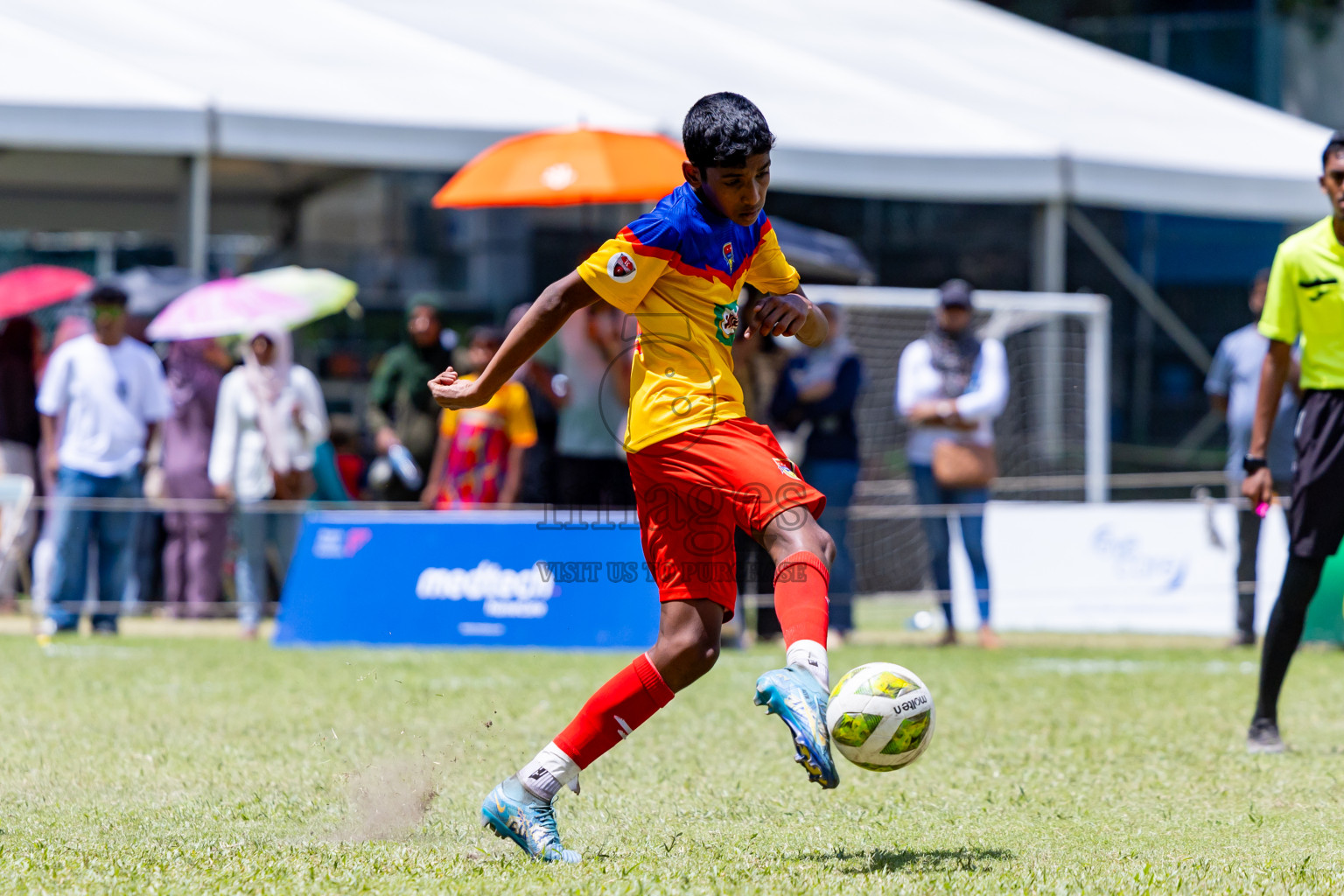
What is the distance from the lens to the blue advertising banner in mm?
10633

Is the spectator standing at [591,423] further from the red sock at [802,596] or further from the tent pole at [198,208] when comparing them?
the red sock at [802,596]

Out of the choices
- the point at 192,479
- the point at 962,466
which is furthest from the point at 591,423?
the point at 192,479

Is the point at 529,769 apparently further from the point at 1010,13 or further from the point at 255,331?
the point at 1010,13

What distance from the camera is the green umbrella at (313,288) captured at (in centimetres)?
1274

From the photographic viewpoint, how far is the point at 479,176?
1163 centimetres

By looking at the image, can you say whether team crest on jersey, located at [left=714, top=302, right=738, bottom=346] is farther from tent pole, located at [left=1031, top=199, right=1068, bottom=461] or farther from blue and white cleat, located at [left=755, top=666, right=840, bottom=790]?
tent pole, located at [left=1031, top=199, right=1068, bottom=461]

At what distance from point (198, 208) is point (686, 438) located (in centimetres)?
1045

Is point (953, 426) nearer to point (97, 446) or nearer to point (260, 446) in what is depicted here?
point (260, 446)

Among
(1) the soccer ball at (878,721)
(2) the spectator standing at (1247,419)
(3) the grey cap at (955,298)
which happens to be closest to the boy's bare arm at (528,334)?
(1) the soccer ball at (878,721)

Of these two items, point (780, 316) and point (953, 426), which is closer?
point (780, 316)

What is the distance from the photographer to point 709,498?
176 inches

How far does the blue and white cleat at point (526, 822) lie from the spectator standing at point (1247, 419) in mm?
7632

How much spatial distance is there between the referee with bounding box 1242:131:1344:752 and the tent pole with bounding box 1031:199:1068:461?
9061mm

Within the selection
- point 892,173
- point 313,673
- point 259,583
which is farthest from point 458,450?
point 892,173
